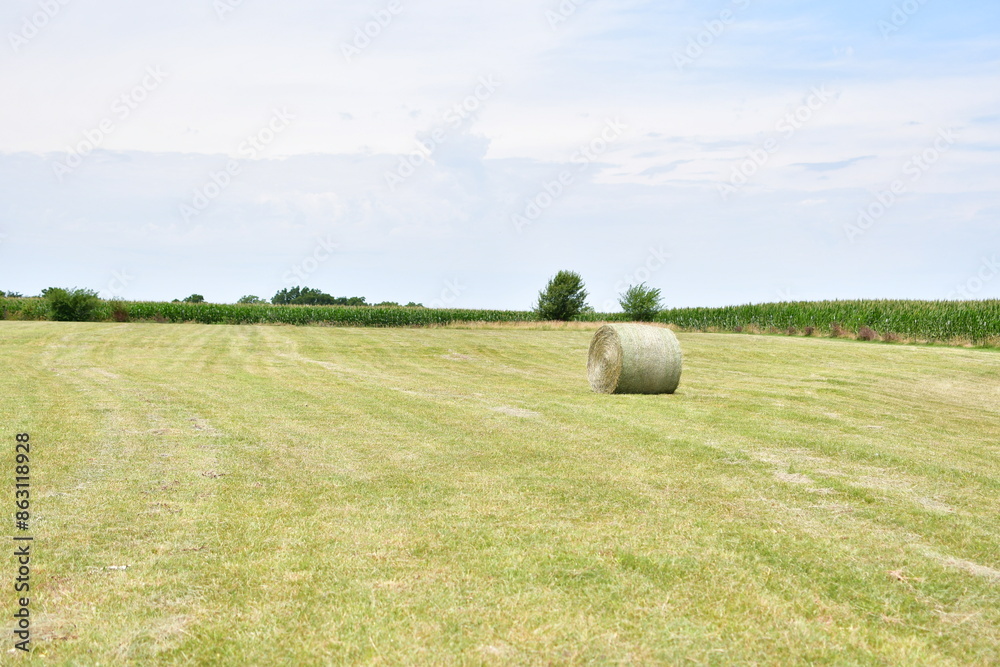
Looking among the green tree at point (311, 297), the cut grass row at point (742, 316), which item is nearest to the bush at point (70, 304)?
the cut grass row at point (742, 316)

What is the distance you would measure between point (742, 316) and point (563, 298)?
20.8 meters

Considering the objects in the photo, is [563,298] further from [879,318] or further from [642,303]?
[879,318]

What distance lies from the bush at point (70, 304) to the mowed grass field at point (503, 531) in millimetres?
36967

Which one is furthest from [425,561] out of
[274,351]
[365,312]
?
[365,312]

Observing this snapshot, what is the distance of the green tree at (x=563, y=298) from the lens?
74.0 meters

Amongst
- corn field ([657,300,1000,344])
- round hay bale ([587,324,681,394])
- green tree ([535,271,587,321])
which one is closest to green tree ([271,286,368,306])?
green tree ([535,271,587,321])

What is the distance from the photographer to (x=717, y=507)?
827 cm

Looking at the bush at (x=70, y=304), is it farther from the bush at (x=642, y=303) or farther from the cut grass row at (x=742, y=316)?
the bush at (x=642, y=303)

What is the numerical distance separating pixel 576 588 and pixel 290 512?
3.30m

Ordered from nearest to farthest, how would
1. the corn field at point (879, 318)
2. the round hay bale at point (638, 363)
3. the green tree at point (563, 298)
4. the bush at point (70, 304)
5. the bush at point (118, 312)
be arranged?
1. the round hay bale at point (638, 363)
2. the corn field at point (879, 318)
3. the bush at point (70, 304)
4. the bush at point (118, 312)
5. the green tree at point (563, 298)

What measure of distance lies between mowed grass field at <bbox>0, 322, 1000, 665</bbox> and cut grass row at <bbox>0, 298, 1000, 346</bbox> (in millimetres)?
27470

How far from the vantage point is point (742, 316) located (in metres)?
56.6

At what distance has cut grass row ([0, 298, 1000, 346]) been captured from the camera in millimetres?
40656

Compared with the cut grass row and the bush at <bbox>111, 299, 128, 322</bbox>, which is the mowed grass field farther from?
the bush at <bbox>111, 299, 128, 322</bbox>
